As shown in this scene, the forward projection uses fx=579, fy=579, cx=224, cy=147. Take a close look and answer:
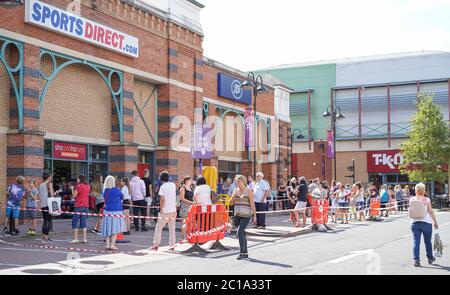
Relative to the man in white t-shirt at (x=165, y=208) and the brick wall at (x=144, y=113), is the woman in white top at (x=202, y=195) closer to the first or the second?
the man in white t-shirt at (x=165, y=208)

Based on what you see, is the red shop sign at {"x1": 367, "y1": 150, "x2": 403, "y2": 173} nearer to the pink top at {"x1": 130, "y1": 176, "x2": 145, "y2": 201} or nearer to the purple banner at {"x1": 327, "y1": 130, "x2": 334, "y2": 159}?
the purple banner at {"x1": 327, "y1": 130, "x2": 334, "y2": 159}

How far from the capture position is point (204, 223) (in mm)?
13875

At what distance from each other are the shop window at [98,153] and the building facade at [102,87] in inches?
1.6

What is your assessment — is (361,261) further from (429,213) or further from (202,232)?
(202,232)

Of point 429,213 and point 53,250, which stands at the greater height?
point 429,213

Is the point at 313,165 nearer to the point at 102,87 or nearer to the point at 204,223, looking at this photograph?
the point at 102,87

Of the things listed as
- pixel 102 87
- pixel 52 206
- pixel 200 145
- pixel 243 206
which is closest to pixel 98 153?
pixel 102 87

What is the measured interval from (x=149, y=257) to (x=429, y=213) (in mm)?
5980

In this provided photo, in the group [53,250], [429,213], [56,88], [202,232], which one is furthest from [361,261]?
[56,88]

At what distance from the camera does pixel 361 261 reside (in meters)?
11.7

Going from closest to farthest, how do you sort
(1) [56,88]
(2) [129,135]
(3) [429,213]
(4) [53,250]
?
(3) [429,213], (4) [53,250], (1) [56,88], (2) [129,135]

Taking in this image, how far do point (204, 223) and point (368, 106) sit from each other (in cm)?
4199

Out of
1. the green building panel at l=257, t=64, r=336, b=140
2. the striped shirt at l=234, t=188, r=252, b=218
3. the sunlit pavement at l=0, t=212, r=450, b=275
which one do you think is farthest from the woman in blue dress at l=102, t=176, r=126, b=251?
the green building panel at l=257, t=64, r=336, b=140

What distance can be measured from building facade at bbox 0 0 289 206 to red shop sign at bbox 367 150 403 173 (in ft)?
80.9
